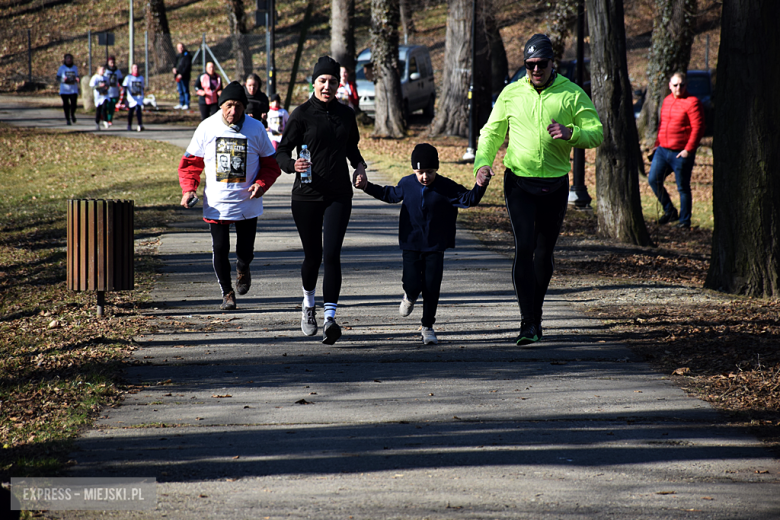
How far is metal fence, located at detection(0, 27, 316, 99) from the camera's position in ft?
120

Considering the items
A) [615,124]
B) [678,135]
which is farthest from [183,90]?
[615,124]

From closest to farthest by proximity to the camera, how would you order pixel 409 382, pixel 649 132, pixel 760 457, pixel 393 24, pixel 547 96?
pixel 760 457 → pixel 409 382 → pixel 547 96 → pixel 649 132 → pixel 393 24

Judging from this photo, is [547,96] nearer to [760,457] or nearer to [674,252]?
[760,457]

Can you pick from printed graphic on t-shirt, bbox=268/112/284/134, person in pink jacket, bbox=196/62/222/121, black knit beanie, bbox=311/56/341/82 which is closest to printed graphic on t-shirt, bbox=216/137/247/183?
black knit beanie, bbox=311/56/341/82

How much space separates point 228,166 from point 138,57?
3808 cm

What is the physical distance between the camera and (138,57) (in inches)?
1674

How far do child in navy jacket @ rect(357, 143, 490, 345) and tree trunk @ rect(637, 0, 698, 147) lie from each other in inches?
709

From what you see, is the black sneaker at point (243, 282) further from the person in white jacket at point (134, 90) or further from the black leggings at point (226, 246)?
the person in white jacket at point (134, 90)

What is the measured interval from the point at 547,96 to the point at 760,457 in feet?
9.42

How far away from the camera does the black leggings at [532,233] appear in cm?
627

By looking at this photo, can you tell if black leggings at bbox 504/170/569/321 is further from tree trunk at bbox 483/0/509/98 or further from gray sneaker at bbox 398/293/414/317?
tree trunk at bbox 483/0/509/98

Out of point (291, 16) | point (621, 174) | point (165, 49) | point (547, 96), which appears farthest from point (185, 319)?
point (291, 16)

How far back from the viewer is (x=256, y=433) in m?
4.76

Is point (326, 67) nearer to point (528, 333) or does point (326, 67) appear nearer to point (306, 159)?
point (306, 159)
